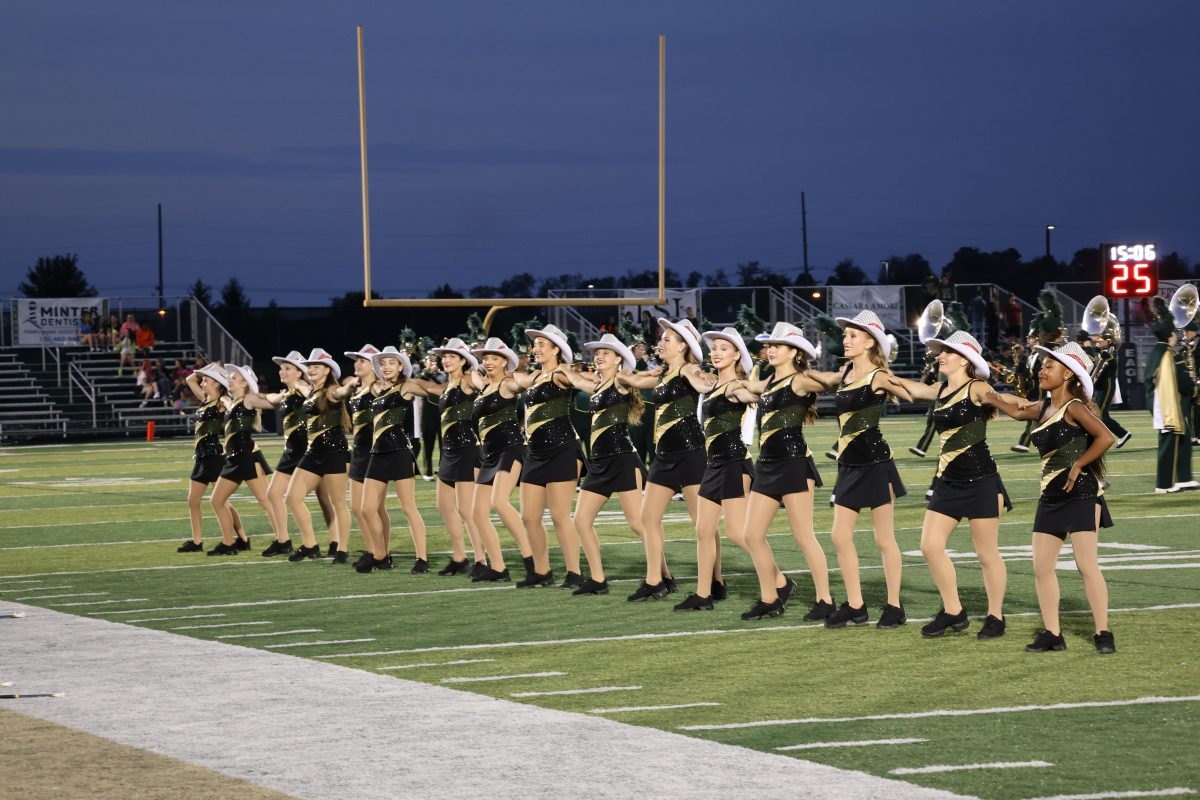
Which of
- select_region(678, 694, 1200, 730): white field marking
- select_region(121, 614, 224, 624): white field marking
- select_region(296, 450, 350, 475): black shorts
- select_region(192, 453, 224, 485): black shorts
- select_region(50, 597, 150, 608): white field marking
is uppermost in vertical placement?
select_region(296, 450, 350, 475): black shorts

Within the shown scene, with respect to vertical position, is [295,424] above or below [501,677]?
above

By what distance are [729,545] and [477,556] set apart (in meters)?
2.62

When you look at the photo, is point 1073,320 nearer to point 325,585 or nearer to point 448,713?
point 325,585

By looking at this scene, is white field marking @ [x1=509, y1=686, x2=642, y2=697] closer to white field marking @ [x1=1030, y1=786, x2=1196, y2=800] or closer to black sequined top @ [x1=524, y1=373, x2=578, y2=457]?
white field marking @ [x1=1030, y1=786, x2=1196, y2=800]

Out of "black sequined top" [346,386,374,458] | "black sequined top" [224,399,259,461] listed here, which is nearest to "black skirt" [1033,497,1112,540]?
"black sequined top" [346,386,374,458]

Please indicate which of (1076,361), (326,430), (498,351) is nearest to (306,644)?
(498,351)

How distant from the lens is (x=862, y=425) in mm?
9125

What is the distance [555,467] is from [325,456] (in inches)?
105

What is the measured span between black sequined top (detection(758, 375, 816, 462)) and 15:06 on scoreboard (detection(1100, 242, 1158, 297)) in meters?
22.2

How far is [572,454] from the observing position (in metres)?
11.0

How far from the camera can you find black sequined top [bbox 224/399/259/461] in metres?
14.0

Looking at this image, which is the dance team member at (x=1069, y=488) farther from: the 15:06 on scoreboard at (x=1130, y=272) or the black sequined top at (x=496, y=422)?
the 15:06 on scoreboard at (x=1130, y=272)

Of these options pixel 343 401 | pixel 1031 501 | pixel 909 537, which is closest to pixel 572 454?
pixel 343 401

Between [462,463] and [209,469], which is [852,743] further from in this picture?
[209,469]
